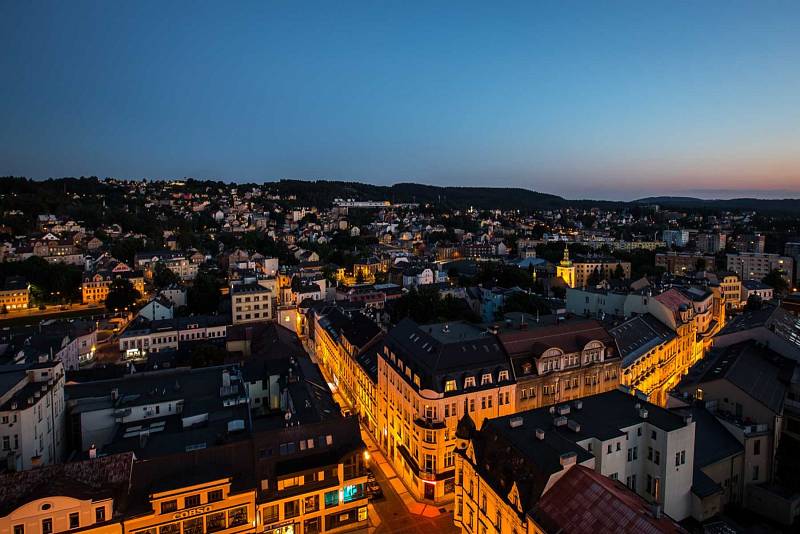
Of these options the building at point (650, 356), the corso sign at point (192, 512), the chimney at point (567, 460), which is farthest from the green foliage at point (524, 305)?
the corso sign at point (192, 512)

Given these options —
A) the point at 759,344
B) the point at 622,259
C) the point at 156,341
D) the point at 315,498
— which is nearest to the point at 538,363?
the point at 315,498

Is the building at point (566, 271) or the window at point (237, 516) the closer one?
the window at point (237, 516)

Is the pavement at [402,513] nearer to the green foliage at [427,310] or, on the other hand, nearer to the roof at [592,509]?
the roof at [592,509]

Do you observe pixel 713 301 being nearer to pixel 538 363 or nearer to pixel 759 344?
pixel 759 344

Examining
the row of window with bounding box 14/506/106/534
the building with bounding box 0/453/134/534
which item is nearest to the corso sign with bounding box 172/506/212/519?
the building with bounding box 0/453/134/534

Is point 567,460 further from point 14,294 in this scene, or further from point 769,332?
point 14,294

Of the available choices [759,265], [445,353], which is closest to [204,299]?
[445,353]
